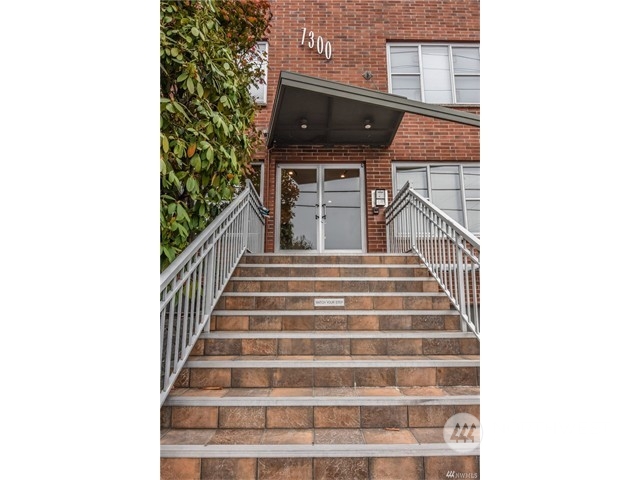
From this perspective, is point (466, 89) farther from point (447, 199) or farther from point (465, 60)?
point (447, 199)

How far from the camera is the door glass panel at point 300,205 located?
21.8 feet

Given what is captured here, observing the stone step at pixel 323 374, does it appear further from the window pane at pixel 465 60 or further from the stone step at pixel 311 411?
the window pane at pixel 465 60

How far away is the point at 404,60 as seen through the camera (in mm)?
7066

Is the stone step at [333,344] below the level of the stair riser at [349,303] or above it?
below

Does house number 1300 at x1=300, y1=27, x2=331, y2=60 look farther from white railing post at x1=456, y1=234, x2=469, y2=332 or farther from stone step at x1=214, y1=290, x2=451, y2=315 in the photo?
stone step at x1=214, y1=290, x2=451, y2=315

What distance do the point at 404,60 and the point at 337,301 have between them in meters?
5.65

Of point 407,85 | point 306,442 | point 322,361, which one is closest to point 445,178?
point 407,85

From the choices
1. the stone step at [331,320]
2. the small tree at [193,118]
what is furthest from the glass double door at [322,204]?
the small tree at [193,118]

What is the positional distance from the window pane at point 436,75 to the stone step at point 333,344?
5.50m

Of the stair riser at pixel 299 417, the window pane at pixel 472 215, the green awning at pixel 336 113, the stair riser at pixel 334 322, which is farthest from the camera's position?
the window pane at pixel 472 215

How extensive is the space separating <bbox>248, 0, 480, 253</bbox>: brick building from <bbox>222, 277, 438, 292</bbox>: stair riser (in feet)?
8.18
